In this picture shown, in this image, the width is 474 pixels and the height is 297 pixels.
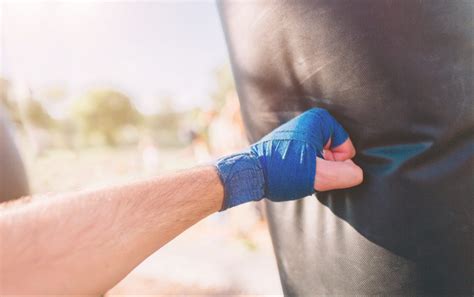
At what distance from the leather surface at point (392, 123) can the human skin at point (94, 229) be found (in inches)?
14.3

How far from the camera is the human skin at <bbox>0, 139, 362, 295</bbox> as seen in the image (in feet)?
1.67

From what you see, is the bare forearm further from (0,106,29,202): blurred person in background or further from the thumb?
(0,106,29,202): blurred person in background

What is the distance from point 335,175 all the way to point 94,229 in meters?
0.54

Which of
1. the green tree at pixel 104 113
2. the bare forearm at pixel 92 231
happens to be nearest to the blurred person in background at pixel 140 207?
the bare forearm at pixel 92 231

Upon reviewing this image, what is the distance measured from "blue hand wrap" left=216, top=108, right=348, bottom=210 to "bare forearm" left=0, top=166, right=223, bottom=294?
8 cm

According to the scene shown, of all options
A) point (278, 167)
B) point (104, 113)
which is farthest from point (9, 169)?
point (104, 113)

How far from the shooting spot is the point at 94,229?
0.56m

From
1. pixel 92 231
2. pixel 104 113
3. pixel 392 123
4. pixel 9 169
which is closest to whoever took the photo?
pixel 92 231

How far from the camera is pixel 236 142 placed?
12.4ft

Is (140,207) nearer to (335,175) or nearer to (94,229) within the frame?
(94,229)

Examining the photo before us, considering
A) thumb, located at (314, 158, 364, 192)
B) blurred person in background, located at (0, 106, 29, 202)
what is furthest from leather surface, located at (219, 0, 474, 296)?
blurred person in background, located at (0, 106, 29, 202)

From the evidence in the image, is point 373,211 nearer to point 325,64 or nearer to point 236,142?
point 325,64

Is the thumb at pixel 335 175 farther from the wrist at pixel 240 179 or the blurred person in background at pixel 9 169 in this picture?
the blurred person in background at pixel 9 169

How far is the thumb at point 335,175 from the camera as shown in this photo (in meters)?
0.77
